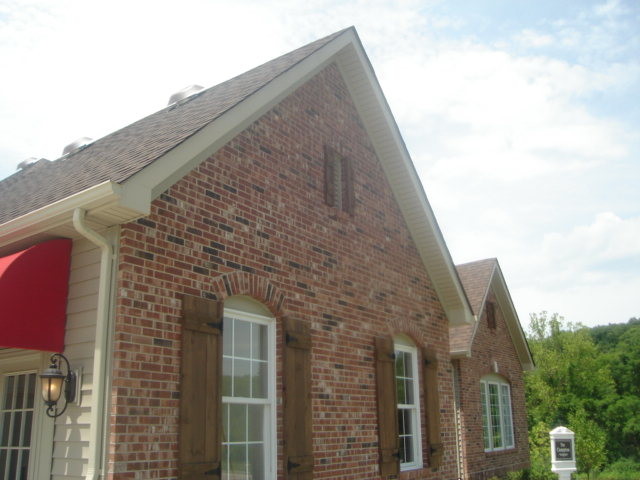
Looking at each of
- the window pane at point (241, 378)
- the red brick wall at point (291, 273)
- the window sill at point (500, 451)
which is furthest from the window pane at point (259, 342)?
the window sill at point (500, 451)

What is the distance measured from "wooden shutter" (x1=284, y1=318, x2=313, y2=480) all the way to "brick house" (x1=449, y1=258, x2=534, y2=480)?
30.5 feet

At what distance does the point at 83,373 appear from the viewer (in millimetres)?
6141

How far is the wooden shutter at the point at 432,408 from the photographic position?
36.0 feet

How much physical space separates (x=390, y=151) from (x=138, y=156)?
553 cm

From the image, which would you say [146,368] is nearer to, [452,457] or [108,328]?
[108,328]

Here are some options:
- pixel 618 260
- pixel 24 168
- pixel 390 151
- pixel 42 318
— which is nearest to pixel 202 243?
pixel 42 318

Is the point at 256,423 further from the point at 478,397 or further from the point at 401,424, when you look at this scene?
the point at 478,397

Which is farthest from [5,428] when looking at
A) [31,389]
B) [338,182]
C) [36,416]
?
[338,182]

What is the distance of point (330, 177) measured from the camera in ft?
32.3

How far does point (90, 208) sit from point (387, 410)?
18.9 ft

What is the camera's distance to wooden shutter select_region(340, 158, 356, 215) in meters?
10.2

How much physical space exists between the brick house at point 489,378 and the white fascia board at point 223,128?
9.77m


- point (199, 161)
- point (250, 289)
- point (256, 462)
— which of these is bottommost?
point (256, 462)

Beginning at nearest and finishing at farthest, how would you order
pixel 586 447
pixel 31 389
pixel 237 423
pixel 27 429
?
pixel 27 429
pixel 31 389
pixel 237 423
pixel 586 447
